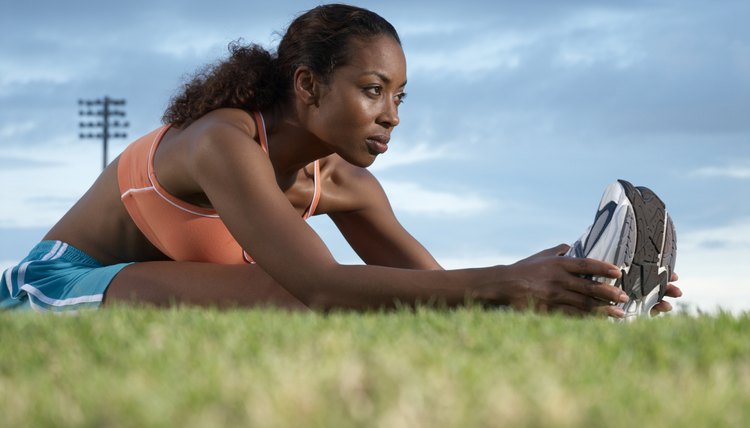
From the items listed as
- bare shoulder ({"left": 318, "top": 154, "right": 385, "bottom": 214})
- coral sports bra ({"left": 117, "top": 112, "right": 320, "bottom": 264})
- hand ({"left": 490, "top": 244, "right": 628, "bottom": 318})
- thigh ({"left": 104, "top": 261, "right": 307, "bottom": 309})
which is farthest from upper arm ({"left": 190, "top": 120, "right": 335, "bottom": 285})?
bare shoulder ({"left": 318, "top": 154, "right": 385, "bottom": 214})

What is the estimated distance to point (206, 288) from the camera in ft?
16.5

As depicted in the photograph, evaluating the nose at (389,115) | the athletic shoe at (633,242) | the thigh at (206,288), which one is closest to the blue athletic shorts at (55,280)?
the thigh at (206,288)

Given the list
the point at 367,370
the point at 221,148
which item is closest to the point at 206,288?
the point at 221,148

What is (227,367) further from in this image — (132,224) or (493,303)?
(132,224)

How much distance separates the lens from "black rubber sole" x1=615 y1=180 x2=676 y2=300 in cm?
462

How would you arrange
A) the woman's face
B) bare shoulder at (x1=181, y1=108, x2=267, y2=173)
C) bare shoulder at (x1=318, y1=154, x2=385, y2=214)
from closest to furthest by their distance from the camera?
bare shoulder at (x1=181, y1=108, x2=267, y2=173), the woman's face, bare shoulder at (x1=318, y1=154, x2=385, y2=214)

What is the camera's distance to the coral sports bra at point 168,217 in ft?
17.8

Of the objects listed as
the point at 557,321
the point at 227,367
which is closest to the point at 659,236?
the point at 557,321

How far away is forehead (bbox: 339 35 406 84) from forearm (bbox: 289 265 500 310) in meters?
1.13

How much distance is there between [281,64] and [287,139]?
424 millimetres

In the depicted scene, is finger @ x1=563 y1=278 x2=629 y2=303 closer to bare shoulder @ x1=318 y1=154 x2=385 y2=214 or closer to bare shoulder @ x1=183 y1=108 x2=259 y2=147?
bare shoulder @ x1=183 y1=108 x2=259 y2=147

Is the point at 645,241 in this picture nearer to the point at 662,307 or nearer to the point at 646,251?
the point at 646,251

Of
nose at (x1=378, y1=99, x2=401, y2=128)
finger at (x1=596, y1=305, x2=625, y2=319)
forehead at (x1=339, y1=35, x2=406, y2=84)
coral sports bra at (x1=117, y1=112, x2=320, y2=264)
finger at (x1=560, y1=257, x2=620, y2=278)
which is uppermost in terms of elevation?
forehead at (x1=339, y1=35, x2=406, y2=84)

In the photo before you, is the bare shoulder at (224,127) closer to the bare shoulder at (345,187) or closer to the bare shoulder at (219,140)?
the bare shoulder at (219,140)
